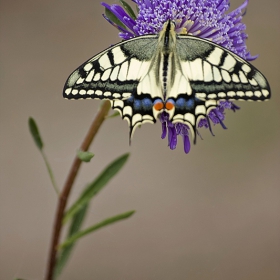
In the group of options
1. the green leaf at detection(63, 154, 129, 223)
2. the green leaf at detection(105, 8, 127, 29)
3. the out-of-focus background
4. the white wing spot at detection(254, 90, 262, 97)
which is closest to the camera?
the white wing spot at detection(254, 90, 262, 97)

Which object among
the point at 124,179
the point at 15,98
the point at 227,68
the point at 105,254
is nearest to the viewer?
the point at 227,68

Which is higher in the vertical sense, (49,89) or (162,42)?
(49,89)

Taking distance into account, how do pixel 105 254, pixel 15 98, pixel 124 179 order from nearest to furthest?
1. pixel 105 254
2. pixel 124 179
3. pixel 15 98

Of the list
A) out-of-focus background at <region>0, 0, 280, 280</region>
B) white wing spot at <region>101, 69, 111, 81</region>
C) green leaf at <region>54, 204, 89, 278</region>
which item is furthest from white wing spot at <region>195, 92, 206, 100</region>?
out-of-focus background at <region>0, 0, 280, 280</region>

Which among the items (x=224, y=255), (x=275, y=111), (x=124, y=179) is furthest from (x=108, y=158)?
(x=275, y=111)

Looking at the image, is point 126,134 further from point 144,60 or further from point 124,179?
point 144,60

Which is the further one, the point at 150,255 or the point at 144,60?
the point at 150,255

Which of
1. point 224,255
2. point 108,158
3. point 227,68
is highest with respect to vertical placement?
point 108,158

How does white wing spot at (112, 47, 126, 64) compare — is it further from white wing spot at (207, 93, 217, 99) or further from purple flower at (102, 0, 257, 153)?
white wing spot at (207, 93, 217, 99)
